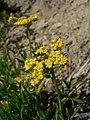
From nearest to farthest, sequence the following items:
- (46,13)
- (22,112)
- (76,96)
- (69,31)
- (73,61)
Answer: (22,112) → (76,96) → (73,61) → (69,31) → (46,13)

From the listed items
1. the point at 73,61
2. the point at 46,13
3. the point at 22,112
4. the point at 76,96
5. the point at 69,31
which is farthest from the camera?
the point at 46,13

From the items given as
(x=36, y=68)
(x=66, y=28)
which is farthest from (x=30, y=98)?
(x=66, y=28)

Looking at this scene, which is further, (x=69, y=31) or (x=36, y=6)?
(x=36, y=6)

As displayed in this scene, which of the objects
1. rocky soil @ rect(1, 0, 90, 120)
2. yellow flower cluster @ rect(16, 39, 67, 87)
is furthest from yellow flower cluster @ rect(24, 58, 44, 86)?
rocky soil @ rect(1, 0, 90, 120)

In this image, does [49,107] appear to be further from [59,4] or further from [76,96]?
[59,4]

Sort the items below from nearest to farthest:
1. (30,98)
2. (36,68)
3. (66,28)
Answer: (36,68) → (30,98) → (66,28)

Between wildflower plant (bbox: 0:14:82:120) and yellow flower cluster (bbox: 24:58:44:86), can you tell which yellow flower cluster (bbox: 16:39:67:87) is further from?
wildflower plant (bbox: 0:14:82:120)

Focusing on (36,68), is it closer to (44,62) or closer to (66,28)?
(44,62)

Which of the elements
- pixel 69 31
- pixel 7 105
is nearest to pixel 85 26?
pixel 69 31
